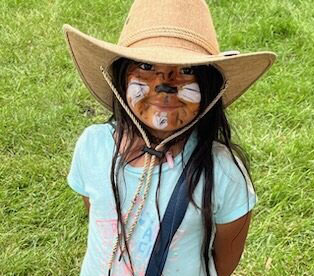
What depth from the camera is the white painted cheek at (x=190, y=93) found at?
1582mm

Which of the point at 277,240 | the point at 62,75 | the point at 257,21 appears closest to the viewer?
the point at 277,240

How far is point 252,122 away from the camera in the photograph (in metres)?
3.21

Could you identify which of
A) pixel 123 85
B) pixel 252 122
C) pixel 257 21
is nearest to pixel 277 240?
pixel 252 122

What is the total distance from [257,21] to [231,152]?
7.24 feet

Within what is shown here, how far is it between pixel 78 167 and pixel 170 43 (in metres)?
0.41

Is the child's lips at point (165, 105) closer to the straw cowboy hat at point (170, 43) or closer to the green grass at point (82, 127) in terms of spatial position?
the straw cowboy hat at point (170, 43)

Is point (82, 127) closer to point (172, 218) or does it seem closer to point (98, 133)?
point (98, 133)

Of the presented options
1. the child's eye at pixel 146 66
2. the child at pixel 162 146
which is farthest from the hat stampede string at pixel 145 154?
the child's eye at pixel 146 66

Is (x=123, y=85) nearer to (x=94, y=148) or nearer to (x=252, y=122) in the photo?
(x=94, y=148)

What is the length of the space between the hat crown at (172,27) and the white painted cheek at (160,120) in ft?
0.47

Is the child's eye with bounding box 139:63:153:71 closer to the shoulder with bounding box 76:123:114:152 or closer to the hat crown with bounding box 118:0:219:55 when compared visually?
the hat crown with bounding box 118:0:219:55

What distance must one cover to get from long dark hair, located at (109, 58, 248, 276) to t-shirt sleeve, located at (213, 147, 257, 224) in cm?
2

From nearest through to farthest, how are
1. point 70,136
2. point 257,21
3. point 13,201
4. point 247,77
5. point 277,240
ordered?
point 247,77 → point 277,240 → point 13,201 → point 70,136 → point 257,21

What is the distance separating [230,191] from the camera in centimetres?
168
